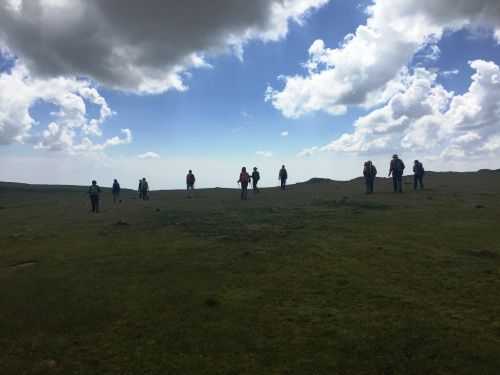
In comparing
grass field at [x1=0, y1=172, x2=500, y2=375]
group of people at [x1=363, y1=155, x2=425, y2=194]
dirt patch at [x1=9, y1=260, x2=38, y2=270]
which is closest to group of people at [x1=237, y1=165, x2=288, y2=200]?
group of people at [x1=363, y1=155, x2=425, y2=194]

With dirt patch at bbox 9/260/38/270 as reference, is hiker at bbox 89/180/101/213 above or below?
above

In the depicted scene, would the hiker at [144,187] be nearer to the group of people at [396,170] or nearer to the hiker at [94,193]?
the hiker at [94,193]

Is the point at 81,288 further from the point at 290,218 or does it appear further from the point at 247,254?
the point at 290,218

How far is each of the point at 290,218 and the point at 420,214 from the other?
6737mm

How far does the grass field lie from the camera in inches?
224

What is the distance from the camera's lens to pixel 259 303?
790cm

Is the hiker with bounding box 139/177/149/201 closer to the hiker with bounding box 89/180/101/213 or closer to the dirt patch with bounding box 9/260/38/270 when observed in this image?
the hiker with bounding box 89/180/101/213

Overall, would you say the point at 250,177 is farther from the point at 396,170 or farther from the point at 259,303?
the point at 259,303

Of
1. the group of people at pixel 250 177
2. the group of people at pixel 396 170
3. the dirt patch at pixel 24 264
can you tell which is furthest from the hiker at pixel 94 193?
the group of people at pixel 396 170

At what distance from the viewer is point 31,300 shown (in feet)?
28.4

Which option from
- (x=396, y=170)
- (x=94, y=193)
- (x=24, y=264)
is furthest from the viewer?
(x=396, y=170)

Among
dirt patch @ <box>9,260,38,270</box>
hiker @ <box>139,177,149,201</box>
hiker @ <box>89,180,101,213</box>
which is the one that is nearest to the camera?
dirt patch @ <box>9,260,38,270</box>

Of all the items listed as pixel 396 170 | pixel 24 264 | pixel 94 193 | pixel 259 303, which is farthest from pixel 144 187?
pixel 259 303

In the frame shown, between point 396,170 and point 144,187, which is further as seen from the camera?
point 144,187
